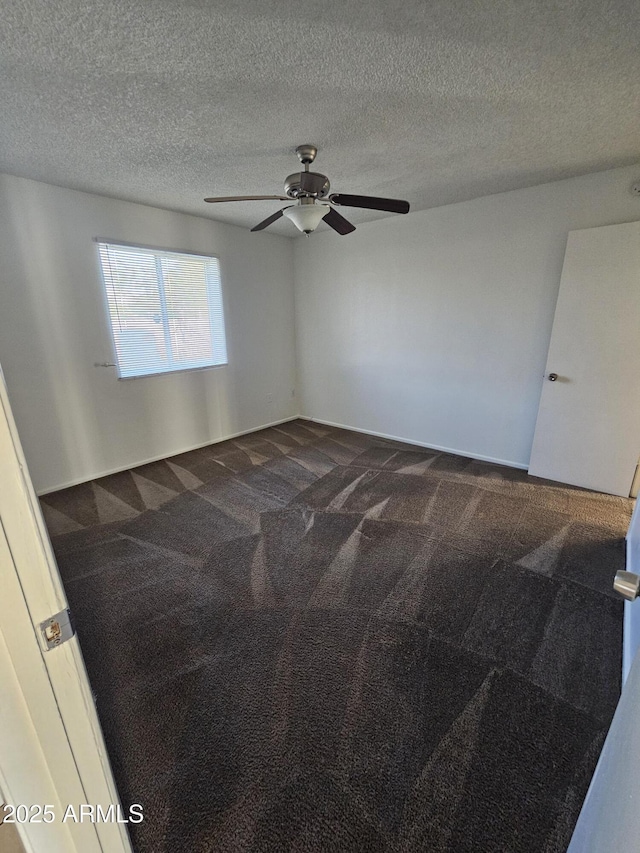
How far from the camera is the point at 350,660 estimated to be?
5.23 feet

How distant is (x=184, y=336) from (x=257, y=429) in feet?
5.05

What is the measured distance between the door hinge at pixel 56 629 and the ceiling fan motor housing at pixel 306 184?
2318 mm

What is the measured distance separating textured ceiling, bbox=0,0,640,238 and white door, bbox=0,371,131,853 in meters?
1.67

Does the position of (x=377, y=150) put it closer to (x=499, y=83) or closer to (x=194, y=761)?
(x=499, y=83)

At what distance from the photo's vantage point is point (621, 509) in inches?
110

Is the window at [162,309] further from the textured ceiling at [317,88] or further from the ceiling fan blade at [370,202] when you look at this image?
the ceiling fan blade at [370,202]

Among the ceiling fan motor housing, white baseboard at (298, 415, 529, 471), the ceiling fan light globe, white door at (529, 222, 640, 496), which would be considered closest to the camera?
the ceiling fan motor housing

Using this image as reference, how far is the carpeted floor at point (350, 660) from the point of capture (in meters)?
1.12

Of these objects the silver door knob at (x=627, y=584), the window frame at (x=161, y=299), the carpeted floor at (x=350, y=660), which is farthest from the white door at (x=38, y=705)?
the window frame at (x=161, y=299)

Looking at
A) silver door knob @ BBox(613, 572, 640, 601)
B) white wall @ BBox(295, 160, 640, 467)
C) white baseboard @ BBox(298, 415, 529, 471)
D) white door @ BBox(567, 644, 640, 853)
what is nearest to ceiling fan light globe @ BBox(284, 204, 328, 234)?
white wall @ BBox(295, 160, 640, 467)

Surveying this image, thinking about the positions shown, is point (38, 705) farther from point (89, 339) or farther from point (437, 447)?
point (437, 447)

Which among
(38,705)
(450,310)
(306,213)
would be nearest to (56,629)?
(38,705)

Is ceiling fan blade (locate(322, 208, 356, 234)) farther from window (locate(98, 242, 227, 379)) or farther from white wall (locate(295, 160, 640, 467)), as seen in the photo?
window (locate(98, 242, 227, 379))

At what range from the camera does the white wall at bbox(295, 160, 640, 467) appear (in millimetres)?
3045
